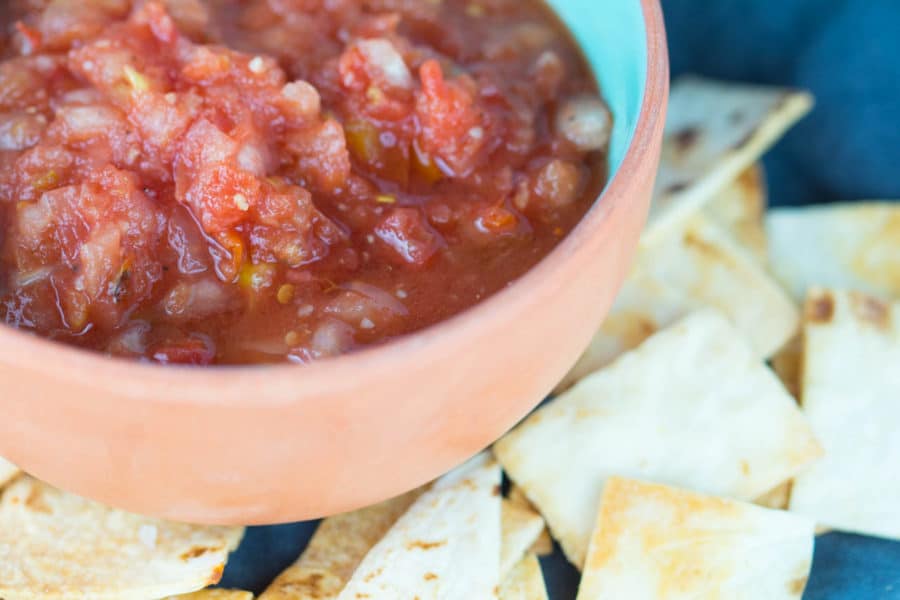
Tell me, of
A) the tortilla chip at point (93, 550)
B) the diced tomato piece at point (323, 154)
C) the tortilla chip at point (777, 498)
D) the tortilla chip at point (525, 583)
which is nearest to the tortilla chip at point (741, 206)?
the tortilla chip at point (777, 498)

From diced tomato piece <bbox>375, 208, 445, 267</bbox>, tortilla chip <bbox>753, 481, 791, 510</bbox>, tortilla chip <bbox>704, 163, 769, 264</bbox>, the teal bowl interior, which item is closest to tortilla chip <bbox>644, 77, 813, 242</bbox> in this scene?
tortilla chip <bbox>704, 163, 769, 264</bbox>

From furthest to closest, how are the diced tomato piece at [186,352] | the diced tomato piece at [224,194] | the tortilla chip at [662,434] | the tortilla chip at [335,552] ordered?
→ the tortilla chip at [662,434], the tortilla chip at [335,552], the diced tomato piece at [224,194], the diced tomato piece at [186,352]

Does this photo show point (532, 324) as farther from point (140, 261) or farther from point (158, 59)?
point (158, 59)

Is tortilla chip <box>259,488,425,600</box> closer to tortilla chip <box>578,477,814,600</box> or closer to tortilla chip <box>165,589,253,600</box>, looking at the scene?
tortilla chip <box>165,589,253,600</box>

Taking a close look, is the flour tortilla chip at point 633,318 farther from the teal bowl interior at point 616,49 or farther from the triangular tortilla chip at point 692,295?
the teal bowl interior at point 616,49

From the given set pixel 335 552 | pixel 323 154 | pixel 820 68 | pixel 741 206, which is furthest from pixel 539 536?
pixel 820 68
